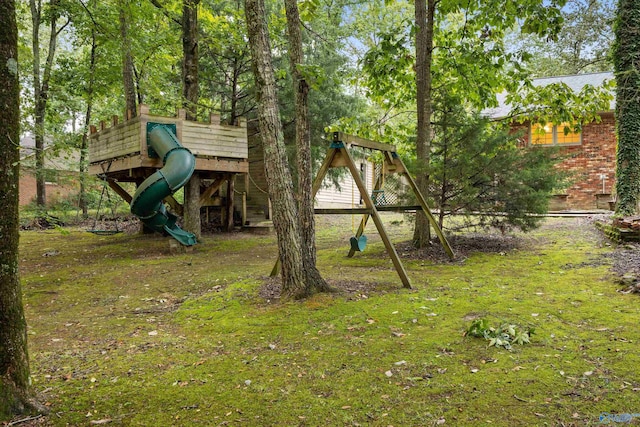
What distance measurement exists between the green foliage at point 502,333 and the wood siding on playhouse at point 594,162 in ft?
50.8

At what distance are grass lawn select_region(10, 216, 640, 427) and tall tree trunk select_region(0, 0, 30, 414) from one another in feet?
0.98

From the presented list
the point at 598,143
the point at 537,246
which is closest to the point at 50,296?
the point at 537,246

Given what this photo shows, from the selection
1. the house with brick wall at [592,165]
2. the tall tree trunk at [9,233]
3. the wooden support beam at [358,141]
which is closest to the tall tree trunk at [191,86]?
the wooden support beam at [358,141]

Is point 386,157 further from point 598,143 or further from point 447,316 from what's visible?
point 598,143

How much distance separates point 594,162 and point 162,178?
1660 centimetres

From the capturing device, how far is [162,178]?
26.1 feet

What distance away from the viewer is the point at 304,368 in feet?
10.6

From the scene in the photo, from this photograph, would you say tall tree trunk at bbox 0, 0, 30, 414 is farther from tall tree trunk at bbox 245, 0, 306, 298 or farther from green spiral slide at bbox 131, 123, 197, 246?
green spiral slide at bbox 131, 123, 197, 246

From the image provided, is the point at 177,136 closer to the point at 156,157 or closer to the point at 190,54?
the point at 156,157

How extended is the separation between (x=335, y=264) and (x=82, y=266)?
5.00 metres

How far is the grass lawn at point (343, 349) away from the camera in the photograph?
2.56m

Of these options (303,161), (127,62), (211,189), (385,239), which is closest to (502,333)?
(385,239)

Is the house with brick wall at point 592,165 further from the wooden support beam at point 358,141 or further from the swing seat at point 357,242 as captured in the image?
the swing seat at point 357,242

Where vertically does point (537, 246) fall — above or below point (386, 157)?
below
